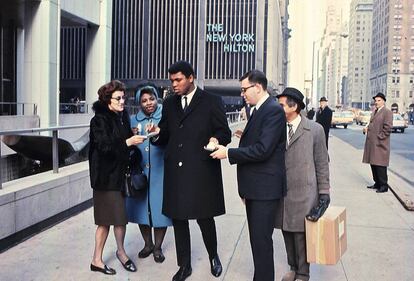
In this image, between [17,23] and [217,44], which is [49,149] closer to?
[17,23]

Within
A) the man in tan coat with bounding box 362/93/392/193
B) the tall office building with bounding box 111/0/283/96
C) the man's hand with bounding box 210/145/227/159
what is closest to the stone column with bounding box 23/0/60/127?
the man in tan coat with bounding box 362/93/392/193

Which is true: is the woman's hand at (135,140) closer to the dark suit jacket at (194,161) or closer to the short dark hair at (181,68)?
the dark suit jacket at (194,161)

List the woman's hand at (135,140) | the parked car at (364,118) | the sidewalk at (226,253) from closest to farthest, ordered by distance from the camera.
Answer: the woman's hand at (135,140) → the sidewalk at (226,253) → the parked car at (364,118)

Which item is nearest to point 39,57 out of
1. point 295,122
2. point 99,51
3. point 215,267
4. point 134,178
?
point 99,51

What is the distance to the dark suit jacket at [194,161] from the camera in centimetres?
435

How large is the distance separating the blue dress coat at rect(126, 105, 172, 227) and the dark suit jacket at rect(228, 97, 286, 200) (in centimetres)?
128

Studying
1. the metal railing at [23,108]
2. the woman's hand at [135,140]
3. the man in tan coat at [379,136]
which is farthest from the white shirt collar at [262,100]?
the metal railing at [23,108]

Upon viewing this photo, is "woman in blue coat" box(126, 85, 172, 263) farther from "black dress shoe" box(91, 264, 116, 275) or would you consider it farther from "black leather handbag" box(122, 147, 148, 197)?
"black dress shoe" box(91, 264, 116, 275)

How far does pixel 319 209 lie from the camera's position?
4121 mm

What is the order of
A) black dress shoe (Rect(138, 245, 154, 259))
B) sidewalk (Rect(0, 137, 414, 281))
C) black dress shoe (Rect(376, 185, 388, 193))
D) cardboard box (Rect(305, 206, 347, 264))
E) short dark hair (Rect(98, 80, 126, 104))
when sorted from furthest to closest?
black dress shoe (Rect(376, 185, 388, 193)), black dress shoe (Rect(138, 245, 154, 259)), sidewalk (Rect(0, 137, 414, 281)), short dark hair (Rect(98, 80, 126, 104)), cardboard box (Rect(305, 206, 347, 264))

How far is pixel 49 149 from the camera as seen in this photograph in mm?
6922

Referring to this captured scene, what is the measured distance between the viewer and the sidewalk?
15.8 feet

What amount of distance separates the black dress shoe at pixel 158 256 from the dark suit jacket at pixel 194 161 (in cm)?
95

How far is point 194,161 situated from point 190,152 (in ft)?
0.29
